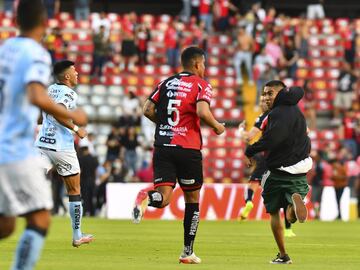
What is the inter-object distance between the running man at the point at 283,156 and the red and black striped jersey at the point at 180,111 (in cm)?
69

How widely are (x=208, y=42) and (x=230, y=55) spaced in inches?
35.2

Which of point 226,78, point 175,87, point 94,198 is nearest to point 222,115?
point 226,78

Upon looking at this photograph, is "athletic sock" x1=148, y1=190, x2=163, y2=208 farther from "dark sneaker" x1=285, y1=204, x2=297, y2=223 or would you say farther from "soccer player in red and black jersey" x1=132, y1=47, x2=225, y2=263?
"dark sneaker" x1=285, y1=204, x2=297, y2=223

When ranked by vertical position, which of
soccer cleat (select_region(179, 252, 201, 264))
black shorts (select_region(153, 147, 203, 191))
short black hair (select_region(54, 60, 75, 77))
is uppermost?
short black hair (select_region(54, 60, 75, 77))

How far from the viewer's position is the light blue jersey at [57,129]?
14.4m

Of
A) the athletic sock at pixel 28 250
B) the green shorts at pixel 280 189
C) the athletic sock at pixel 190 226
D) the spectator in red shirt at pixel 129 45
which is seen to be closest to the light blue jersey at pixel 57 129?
the athletic sock at pixel 190 226

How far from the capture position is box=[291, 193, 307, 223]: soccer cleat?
40.0ft

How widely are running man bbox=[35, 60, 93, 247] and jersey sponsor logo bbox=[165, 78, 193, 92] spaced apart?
2231 millimetres

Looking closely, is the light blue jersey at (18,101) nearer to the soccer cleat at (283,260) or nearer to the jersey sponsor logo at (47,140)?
the soccer cleat at (283,260)

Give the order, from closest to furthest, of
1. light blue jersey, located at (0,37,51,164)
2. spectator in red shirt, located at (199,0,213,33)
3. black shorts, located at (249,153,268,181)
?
light blue jersey, located at (0,37,51,164), black shorts, located at (249,153,268,181), spectator in red shirt, located at (199,0,213,33)

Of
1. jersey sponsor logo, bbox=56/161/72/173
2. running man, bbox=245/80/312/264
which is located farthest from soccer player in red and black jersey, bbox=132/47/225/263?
jersey sponsor logo, bbox=56/161/72/173

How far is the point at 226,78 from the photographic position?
121ft

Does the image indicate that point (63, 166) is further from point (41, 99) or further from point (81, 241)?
point (41, 99)

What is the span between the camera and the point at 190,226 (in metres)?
12.4
